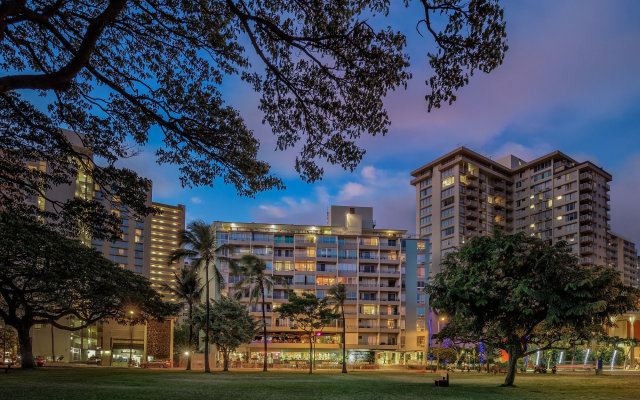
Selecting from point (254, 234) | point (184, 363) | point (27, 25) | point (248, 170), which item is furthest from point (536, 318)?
point (254, 234)

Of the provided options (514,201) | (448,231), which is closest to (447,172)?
(448,231)

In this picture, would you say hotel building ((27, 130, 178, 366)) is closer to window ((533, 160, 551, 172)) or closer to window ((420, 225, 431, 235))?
window ((420, 225, 431, 235))

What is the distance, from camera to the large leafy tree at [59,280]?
21.4 m

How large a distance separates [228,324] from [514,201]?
299 ft

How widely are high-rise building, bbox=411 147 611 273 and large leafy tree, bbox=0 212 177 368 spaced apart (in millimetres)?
84142

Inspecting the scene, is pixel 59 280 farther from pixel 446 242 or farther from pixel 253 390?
pixel 446 242

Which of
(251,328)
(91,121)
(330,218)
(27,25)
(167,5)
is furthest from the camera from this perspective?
(330,218)

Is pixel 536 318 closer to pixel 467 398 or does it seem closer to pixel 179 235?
pixel 467 398

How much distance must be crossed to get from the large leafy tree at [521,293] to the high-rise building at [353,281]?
64671 millimetres

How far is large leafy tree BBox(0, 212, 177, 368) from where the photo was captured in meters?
21.4

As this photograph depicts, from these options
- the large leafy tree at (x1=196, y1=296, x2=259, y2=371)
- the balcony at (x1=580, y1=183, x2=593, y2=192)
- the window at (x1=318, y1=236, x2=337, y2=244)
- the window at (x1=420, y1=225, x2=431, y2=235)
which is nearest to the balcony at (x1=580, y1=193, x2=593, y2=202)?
the balcony at (x1=580, y1=183, x2=593, y2=192)

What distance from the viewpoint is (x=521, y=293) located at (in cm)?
2873

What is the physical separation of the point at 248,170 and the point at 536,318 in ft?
78.6

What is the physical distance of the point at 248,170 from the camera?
44.0 feet
